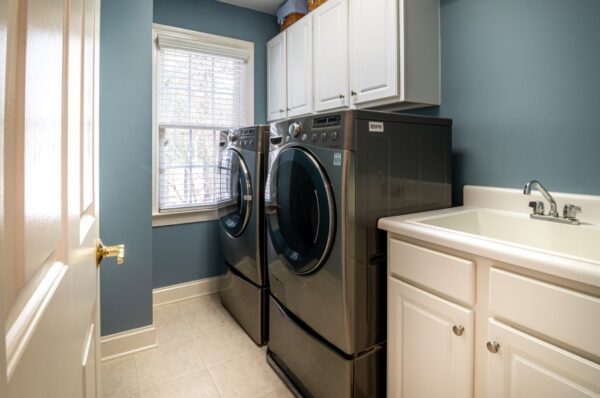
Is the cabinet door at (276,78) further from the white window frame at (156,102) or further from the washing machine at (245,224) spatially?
the washing machine at (245,224)

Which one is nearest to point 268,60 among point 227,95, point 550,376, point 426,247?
point 227,95

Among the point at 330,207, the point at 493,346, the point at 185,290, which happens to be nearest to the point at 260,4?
the point at 330,207

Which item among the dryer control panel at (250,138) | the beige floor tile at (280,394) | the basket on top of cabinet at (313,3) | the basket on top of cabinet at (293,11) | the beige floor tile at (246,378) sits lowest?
the beige floor tile at (280,394)

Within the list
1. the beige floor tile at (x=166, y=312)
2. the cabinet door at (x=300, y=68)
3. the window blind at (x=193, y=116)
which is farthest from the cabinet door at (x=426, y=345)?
the window blind at (x=193, y=116)

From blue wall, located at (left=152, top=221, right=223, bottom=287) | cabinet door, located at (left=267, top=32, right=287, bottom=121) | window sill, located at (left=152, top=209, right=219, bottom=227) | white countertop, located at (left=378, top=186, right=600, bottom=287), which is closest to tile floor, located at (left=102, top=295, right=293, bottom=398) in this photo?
blue wall, located at (left=152, top=221, right=223, bottom=287)

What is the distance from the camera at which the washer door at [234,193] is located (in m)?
2.17

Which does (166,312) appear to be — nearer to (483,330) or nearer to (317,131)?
(317,131)

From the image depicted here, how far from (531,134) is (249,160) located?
1.55 metres

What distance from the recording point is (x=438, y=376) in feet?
3.87

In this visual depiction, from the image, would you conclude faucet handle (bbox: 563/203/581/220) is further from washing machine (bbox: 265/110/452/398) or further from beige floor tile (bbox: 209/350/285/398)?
beige floor tile (bbox: 209/350/285/398)

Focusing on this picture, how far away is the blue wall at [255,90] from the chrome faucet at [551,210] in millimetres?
2375

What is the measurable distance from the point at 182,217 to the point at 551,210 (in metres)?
2.58

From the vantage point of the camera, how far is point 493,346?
1.02 metres

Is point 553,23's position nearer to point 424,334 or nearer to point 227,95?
point 424,334
